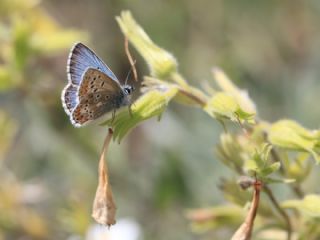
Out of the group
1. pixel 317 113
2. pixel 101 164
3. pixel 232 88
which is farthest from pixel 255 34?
pixel 101 164

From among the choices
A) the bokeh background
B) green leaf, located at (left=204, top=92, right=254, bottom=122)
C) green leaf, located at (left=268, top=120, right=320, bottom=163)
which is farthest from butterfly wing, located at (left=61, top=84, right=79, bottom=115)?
the bokeh background

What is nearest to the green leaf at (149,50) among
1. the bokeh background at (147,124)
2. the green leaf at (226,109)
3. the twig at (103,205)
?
the green leaf at (226,109)

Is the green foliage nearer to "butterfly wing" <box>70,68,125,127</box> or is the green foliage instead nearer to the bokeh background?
"butterfly wing" <box>70,68,125,127</box>

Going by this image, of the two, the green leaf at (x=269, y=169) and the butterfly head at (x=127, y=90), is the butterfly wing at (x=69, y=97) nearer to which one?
the butterfly head at (x=127, y=90)

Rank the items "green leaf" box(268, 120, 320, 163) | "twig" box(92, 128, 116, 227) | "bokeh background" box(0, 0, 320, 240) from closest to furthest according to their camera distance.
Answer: "twig" box(92, 128, 116, 227) < "green leaf" box(268, 120, 320, 163) < "bokeh background" box(0, 0, 320, 240)

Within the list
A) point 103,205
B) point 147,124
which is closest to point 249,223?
point 103,205

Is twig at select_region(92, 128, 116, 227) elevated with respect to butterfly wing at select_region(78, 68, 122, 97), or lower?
lower

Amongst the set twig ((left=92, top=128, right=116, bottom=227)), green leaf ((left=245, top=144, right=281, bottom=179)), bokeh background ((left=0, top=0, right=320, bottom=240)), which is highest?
bokeh background ((left=0, top=0, right=320, bottom=240))
